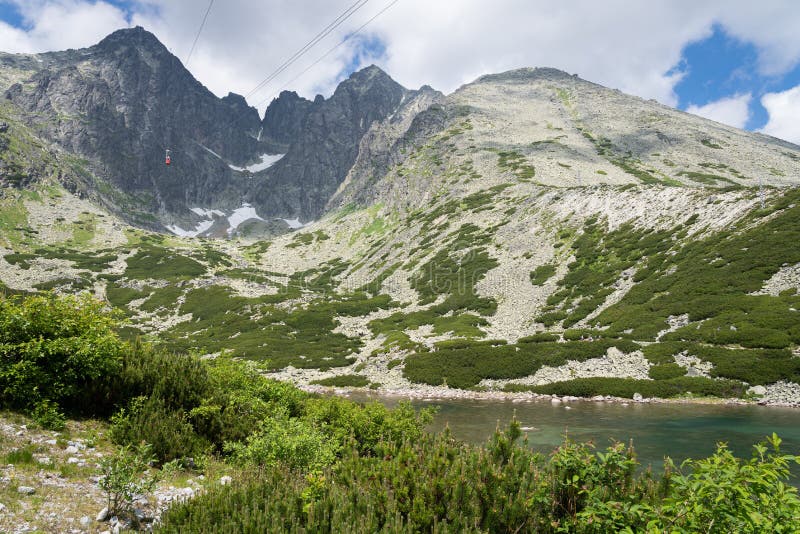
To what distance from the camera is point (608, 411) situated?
24.2 metres

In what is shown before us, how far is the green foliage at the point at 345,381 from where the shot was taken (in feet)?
123

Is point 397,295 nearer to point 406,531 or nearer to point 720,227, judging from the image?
point 720,227

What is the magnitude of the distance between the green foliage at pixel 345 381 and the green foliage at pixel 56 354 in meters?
28.7

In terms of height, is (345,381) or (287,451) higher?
(287,451)

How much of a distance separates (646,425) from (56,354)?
79.0 ft

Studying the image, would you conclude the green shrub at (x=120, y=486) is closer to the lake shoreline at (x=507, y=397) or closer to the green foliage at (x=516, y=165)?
the lake shoreline at (x=507, y=397)

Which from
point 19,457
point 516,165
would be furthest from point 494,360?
point 516,165

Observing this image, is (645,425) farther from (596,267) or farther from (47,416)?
(596,267)

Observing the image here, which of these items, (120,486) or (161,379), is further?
(161,379)

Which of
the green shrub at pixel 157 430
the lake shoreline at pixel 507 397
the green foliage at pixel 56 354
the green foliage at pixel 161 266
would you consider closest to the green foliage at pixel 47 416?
the green foliage at pixel 56 354

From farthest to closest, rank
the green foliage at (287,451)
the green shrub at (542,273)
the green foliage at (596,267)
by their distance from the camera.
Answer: the green shrub at (542,273), the green foliage at (596,267), the green foliage at (287,451)

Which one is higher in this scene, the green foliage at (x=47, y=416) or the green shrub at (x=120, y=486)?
the green foliage at (x=47, y=416)

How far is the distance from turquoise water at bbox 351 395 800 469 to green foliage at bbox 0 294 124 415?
12741 mm

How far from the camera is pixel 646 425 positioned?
20.7m
